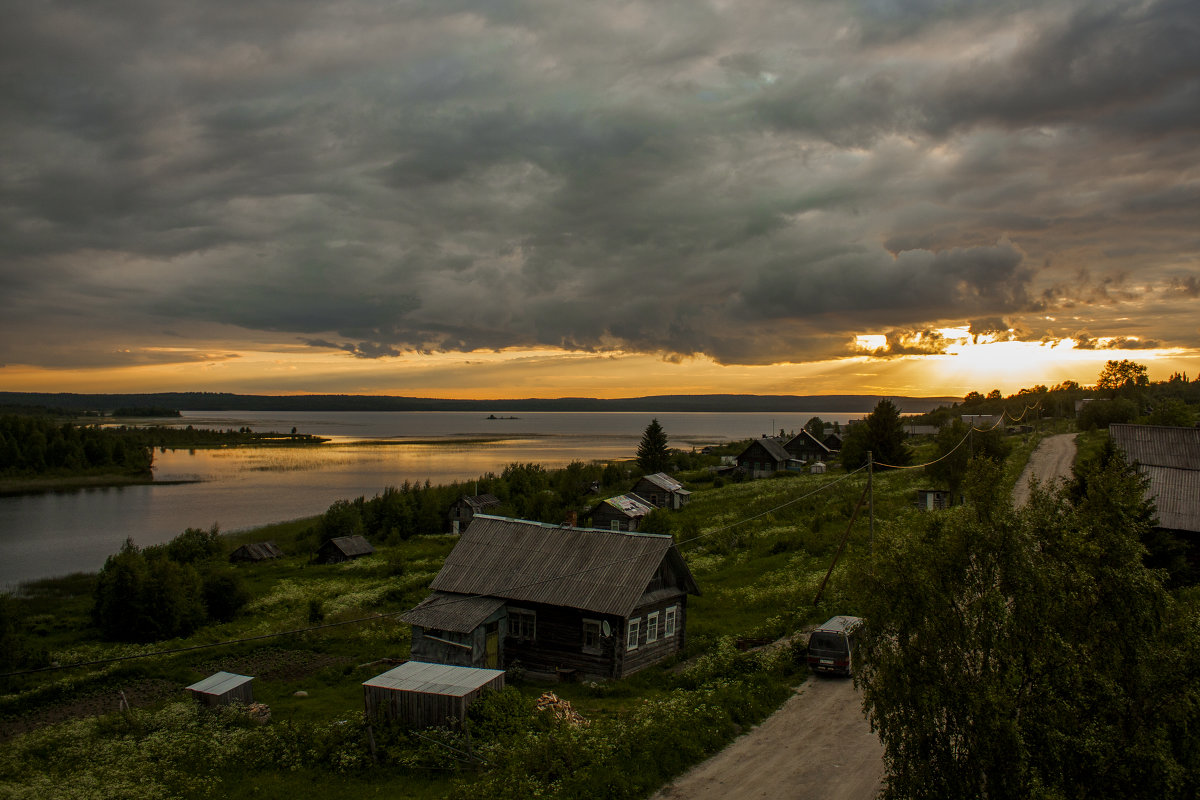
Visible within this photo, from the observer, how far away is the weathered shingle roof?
31.2 m

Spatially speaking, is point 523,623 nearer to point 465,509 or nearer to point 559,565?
point 559,565

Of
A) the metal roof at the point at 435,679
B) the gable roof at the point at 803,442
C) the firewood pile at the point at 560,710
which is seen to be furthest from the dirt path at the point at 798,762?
the gable roof at the point at 803,442

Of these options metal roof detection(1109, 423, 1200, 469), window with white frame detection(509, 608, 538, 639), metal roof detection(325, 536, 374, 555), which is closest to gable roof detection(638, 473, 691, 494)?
metal roof detection(325, 536, 374, 555)

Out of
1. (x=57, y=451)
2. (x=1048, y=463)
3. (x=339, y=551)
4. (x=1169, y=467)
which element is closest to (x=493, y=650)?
(x=1169, y=467)

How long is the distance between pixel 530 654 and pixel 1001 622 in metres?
19.6

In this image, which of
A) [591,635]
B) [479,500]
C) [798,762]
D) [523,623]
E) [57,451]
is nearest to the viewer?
[798,762]

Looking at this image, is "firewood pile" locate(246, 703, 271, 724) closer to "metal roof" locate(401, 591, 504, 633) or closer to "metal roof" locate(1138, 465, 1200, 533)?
"metal roof" locate(401, 591, 504, 633)

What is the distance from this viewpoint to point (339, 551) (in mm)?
59812

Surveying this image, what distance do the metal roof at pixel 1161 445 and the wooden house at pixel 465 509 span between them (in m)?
58.0

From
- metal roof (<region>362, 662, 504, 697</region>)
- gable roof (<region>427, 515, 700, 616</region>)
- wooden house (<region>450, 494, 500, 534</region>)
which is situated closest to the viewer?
metal roof (<region>362, 662, 504, 697</region>)

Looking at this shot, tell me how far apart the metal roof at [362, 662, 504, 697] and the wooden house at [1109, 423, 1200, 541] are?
26482 mm

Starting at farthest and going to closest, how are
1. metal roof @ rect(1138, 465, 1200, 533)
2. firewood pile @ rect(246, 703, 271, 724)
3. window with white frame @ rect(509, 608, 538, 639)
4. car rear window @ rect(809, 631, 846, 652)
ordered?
metal roof @ rect(1138, 465, 1200, 533)
window with white frame @ rect(509, 608, 538, 639)
car rear window @ rect(809, 631, 846, 652)
firewood pile @ rect(246, 703, 271, 724)

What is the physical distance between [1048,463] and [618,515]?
130ft

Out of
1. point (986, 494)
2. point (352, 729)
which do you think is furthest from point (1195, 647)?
point (352, 729)
